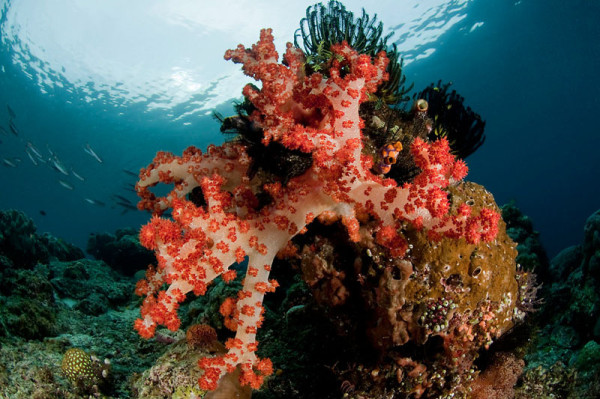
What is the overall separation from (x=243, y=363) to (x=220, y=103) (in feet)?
124

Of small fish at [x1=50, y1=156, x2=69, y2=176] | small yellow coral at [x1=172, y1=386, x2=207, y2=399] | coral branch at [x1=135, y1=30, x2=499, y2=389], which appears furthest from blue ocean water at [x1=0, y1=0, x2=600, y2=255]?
coral branch at [x1=135, y1=30, x2=499, y2=389]

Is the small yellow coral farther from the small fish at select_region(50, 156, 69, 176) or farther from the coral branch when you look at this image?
the small fish at select_region(50, 156, 69, 176)

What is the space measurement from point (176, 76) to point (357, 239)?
36357mm

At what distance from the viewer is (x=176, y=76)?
3312 centimetres

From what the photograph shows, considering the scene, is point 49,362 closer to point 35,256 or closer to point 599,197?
point 35,256

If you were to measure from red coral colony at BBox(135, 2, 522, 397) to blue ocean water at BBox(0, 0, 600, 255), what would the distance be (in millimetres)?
17808

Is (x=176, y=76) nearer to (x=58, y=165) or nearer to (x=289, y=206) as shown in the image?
(x=58, y=165)

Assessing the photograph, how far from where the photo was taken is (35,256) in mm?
10570

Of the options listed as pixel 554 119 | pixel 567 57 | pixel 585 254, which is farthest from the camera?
pixel 554 119

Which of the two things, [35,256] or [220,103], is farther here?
[220,103]

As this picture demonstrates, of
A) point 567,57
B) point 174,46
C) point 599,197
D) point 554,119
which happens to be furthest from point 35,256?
point 599,197

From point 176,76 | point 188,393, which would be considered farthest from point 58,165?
point 176,76

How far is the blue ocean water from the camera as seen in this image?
86.4 feet

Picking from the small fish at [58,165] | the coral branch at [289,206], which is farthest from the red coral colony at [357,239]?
the small fish at [58,165]
